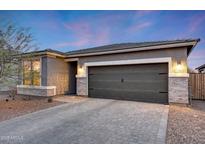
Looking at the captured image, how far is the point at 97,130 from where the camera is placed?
3.68 m

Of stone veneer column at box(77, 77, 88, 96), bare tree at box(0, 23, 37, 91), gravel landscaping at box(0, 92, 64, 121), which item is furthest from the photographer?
stone veneer column at box(77, 77, 88, 96)

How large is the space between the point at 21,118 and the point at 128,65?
6.01m

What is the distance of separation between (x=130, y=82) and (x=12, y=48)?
20.8ft

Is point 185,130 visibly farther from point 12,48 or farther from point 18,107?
point 12,48

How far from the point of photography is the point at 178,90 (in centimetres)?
664

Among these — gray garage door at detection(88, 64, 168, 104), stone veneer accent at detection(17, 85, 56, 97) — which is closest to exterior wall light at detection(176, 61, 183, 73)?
gray garage door at detection(88, 64, 168, 104)

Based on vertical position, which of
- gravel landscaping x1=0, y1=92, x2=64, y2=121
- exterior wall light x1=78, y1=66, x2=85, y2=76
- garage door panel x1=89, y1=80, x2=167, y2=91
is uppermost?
exterior wall light x1=78, y1=66, x2=85, y2=76

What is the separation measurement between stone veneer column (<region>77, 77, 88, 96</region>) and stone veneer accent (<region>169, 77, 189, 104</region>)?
528 centimetres

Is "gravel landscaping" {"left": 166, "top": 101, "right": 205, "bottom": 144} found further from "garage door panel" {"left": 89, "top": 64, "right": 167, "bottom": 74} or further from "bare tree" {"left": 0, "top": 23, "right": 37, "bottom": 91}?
"bare tree" {"left": 0, "top": 23, "right": 37, "bottom": 91}

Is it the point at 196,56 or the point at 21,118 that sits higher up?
the point at 196,56

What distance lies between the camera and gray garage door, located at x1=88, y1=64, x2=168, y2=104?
723 cm
